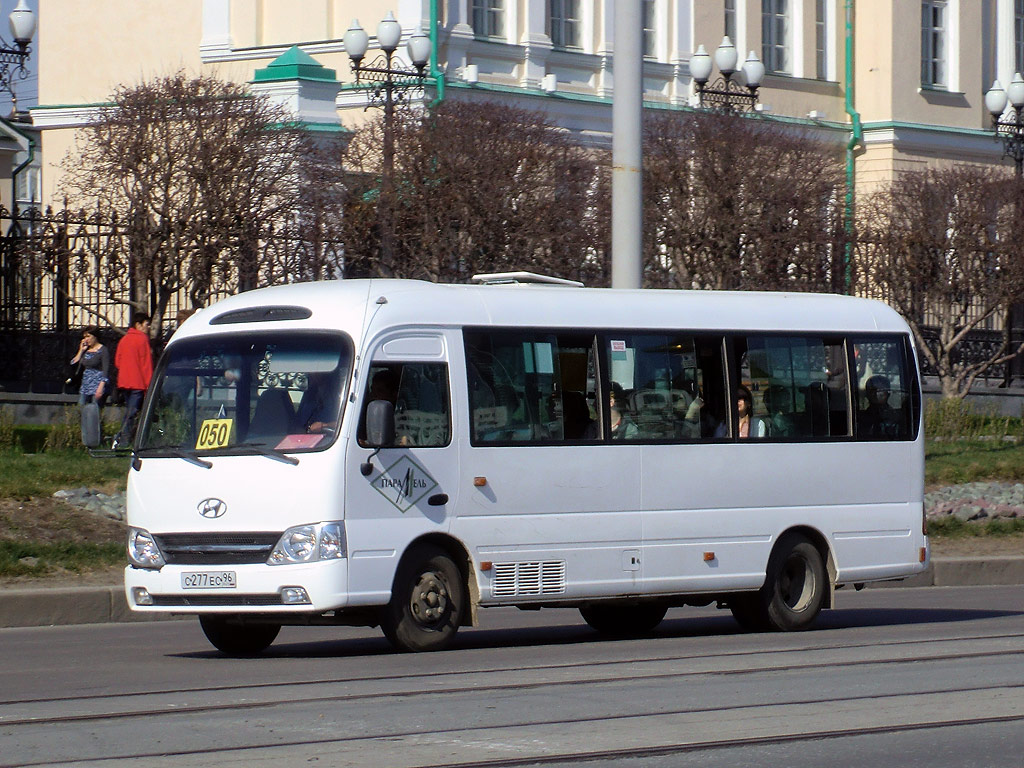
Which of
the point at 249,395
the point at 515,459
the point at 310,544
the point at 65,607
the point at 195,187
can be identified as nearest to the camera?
the point at 310,544

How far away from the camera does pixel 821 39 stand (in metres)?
49.4

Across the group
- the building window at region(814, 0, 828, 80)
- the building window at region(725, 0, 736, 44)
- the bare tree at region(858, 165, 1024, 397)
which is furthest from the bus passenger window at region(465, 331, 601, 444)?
the building window at region(814, 0, 828, 80)

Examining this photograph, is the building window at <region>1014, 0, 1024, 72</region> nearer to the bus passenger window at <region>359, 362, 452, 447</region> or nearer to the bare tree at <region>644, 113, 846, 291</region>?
the bare tree at <region>644, 113, 846, 291</region>

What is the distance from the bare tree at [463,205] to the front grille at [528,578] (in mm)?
11618

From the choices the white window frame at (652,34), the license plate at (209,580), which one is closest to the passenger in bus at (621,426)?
the license plate at (209,580)

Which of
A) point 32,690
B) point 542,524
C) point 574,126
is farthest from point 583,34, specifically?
point 32,690

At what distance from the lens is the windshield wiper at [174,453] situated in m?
12.5

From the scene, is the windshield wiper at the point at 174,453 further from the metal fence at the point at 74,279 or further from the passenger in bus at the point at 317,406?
the metal fence at the point at 74,279

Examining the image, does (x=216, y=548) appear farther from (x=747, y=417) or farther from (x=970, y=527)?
(x=970, y=527)

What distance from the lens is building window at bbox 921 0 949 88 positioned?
50.2 meters

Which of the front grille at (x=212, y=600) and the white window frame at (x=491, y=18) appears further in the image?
the white window frame at (x=491, y=18)

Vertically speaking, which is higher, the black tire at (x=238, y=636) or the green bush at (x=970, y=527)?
the green bush at (x=970, y=527)

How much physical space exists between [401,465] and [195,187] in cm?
1232

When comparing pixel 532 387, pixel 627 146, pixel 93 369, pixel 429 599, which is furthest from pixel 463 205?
pixel 429 599
